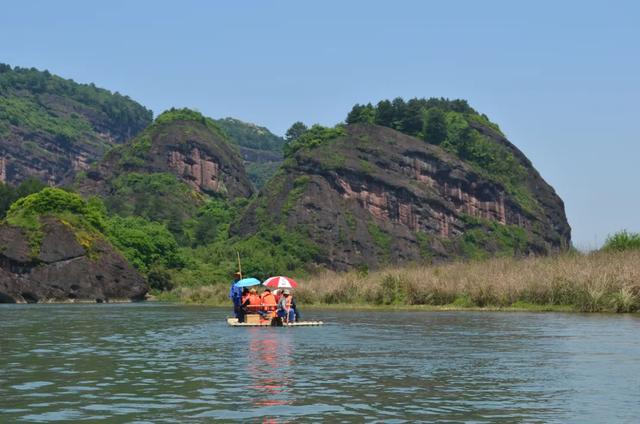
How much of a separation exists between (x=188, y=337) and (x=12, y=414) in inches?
950

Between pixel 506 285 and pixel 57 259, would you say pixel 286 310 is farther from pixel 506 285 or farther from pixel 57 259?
pixel 57 259

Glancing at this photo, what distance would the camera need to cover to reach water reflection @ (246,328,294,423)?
22.1 metres

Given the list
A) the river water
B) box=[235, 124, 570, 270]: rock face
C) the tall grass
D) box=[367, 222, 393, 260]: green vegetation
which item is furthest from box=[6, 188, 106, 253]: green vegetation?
the river water

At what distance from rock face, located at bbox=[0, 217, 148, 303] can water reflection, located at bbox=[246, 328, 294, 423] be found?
89.3 meters

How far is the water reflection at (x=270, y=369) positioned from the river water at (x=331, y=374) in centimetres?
5

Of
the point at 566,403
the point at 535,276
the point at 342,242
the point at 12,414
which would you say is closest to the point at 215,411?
the point at 12,414

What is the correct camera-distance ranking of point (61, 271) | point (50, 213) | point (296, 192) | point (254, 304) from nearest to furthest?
point (254, 304)
point (61, 271)
point (50, 213)
point (296, 192)

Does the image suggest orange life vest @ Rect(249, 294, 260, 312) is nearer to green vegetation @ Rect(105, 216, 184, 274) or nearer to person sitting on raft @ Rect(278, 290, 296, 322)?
person sitting on raft @ Rect(278, 290, 296, 322)

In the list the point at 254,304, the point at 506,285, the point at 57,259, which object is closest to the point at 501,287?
the point at 506,285

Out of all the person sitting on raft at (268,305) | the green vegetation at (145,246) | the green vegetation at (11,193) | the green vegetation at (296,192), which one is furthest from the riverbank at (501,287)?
the green vegetation at (296,192)

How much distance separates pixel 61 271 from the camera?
429ft

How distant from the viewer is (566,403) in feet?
70.6

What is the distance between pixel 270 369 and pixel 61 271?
10784cm

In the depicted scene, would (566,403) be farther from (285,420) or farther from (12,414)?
(12,414)
